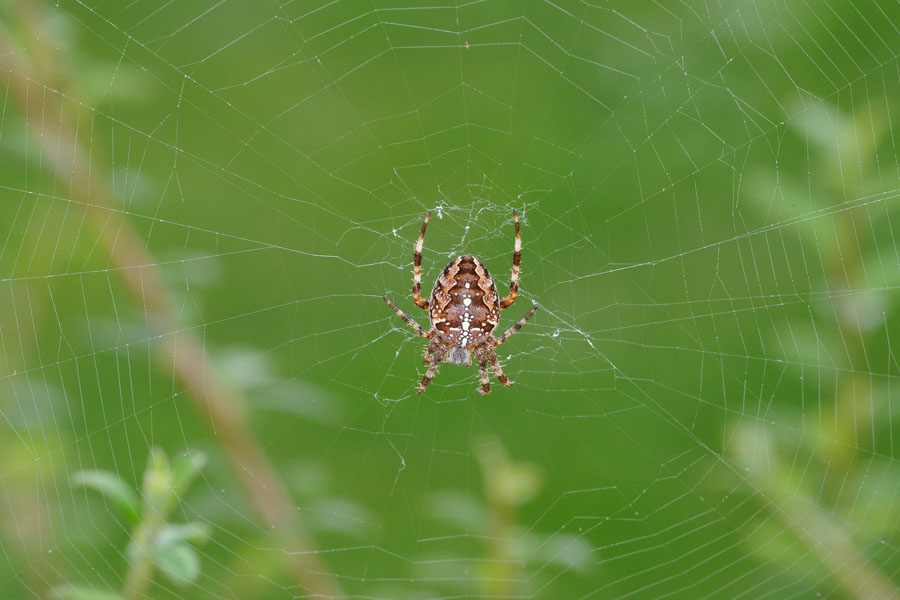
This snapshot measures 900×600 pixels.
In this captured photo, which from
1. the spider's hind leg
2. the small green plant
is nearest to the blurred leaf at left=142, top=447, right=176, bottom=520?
the small green plant

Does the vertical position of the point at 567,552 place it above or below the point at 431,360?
below

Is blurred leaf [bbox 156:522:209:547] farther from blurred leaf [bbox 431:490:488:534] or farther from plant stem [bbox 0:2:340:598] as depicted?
blurred leaf [bbox 431:490:488:534]

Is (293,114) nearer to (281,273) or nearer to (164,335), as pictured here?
(281,273)

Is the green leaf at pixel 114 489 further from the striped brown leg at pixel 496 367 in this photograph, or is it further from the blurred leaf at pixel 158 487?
the striped brown leg at pixel 496 367

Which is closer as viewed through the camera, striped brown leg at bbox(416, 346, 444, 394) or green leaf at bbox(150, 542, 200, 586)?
green leaf at bbox(150, 542, 200, 586)

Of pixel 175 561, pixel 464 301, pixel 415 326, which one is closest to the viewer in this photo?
pixel 175 561

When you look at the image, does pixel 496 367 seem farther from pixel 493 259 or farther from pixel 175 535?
pixel 175 535

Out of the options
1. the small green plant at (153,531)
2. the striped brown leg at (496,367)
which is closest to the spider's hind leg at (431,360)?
the striped brown leg at (496,367)

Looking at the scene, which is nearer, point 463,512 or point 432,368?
point 463,512

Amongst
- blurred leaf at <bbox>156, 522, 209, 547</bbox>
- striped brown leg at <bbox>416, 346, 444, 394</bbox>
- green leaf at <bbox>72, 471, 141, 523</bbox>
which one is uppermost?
striped brown leg at <bbox>416, 346, 444, 394</bbox>

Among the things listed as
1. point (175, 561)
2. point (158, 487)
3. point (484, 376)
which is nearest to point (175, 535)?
point (175, 561)
